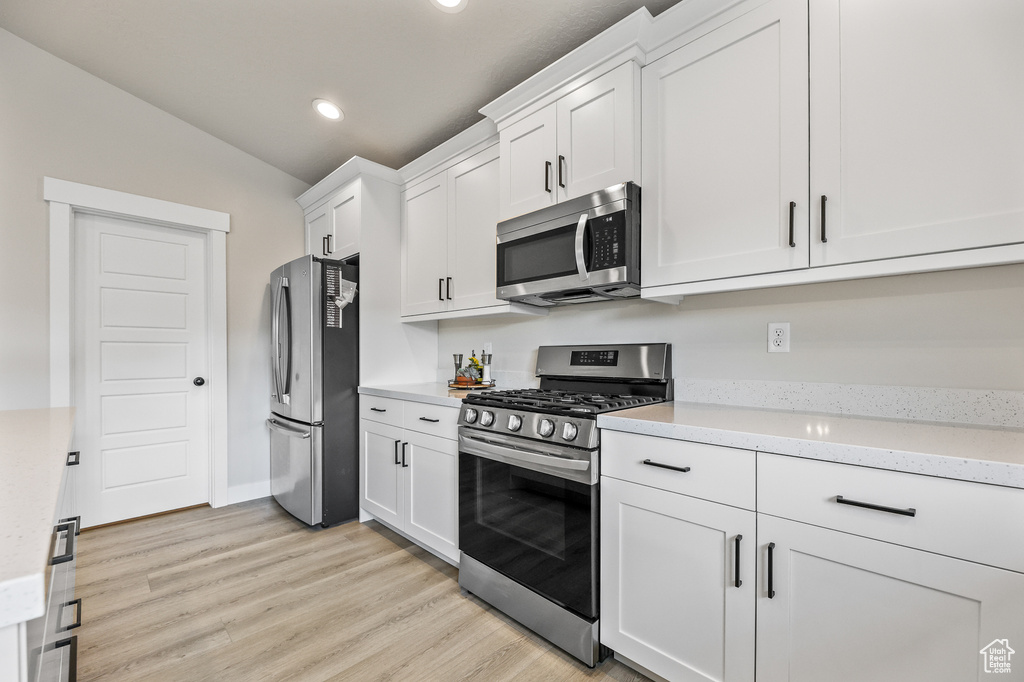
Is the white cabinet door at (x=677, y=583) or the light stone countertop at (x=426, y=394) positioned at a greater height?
the light stone countertop at (x=426, y=394)

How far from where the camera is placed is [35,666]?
619 mm

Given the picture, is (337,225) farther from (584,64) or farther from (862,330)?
(862,330)

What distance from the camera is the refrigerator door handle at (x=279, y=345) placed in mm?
3182

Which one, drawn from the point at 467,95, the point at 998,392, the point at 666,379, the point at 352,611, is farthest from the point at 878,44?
the point at 352,611

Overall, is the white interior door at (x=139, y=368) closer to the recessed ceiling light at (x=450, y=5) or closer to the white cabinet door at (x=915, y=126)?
the recessed ceiling light at (x=450, y=5)

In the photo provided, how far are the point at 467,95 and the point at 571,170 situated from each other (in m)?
0.93

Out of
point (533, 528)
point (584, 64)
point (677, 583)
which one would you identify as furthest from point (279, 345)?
point (677, 583)

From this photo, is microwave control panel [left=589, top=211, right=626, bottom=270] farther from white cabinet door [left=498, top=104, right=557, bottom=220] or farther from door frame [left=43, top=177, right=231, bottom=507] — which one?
door frame [left=43, top=177, right=231, bottom=507]

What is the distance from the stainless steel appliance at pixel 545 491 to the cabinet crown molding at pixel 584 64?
1196 mm

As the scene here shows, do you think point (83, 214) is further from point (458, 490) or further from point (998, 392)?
point (998, 392)

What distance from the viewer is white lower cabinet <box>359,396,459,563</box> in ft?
7.58

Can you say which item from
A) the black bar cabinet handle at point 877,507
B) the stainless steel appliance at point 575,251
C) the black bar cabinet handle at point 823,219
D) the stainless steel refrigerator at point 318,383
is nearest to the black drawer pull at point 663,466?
the black bar cabinet handle at point 877,507

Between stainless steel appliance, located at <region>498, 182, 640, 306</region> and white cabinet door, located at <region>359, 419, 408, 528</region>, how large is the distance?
1.15 m

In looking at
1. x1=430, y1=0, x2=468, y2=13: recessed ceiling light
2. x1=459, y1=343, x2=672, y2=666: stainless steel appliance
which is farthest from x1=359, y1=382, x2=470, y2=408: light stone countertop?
x1=430, y1=0, x2=468, y2=13: recessed ceiling light
